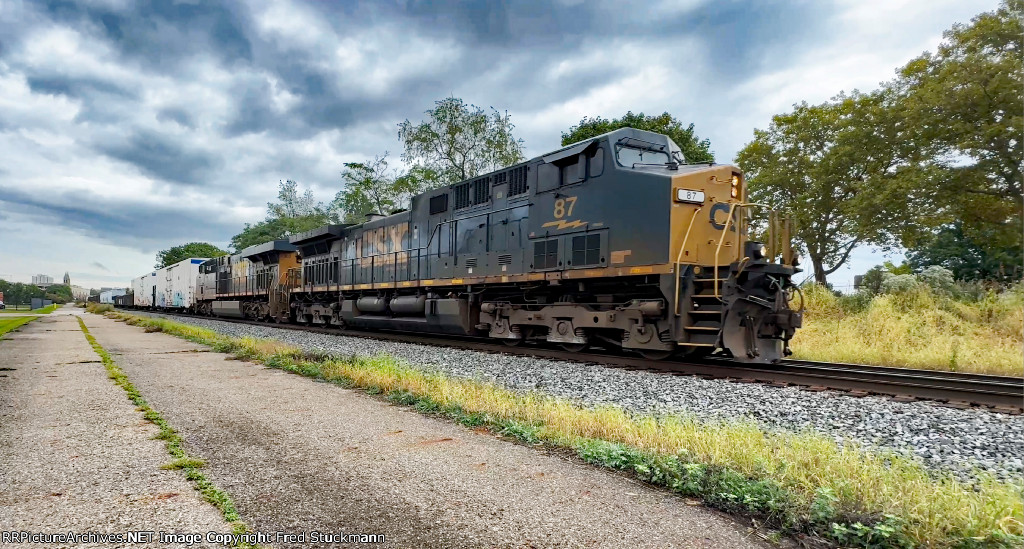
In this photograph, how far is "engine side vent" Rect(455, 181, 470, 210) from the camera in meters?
13.5

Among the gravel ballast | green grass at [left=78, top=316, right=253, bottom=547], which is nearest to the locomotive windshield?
the gravel ballast

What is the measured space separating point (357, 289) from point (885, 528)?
55.4 feet

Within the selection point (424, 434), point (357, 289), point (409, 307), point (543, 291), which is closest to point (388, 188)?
point (357, 289)

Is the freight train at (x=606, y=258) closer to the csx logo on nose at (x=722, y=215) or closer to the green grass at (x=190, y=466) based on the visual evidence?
the csx logo on nose at (x=722, y=215)

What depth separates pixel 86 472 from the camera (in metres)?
3.29

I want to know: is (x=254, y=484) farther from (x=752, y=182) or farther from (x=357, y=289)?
(x=752, y=182)

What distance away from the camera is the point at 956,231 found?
3153 centimetres

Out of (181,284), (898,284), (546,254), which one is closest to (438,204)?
(546,254)

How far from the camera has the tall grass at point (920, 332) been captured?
10578mm

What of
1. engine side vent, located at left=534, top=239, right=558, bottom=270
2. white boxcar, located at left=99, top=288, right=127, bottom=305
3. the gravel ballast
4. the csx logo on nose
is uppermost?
the csx logo on nose

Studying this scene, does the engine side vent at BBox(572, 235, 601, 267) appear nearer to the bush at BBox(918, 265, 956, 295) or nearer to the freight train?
the freight train

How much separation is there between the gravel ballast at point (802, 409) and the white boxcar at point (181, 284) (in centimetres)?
3508

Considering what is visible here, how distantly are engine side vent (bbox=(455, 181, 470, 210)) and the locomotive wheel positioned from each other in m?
5.96

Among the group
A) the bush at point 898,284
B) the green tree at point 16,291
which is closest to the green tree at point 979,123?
the bush at point 898,284
